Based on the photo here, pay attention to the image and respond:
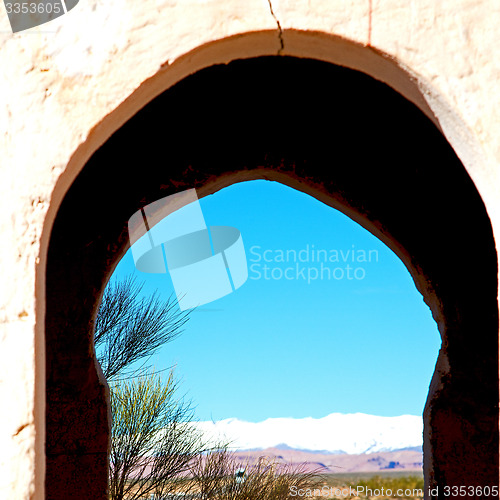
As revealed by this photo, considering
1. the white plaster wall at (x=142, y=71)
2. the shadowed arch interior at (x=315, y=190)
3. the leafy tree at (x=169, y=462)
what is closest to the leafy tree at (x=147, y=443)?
the leafy tree at (x=169, y=462)

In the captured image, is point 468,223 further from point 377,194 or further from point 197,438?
point 197,438

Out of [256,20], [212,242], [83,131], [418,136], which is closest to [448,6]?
[256,20]

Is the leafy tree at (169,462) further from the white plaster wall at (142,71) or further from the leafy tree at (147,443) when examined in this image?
the white plaster wall at (142,71)

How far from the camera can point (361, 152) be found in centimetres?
435

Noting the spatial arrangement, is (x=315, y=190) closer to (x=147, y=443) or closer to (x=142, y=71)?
(x=142, y=71)

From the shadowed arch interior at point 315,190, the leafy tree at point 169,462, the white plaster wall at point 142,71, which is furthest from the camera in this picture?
the leafy tree at point 169,462

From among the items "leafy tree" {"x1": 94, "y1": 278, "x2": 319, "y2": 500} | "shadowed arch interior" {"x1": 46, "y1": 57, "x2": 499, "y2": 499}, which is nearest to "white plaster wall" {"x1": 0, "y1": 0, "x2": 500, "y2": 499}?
"shadowed arch interior" {"x1": 46, "y1": 57, "x2": 499, "y2": 499}

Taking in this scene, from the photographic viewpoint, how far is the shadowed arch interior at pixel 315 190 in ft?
13.2

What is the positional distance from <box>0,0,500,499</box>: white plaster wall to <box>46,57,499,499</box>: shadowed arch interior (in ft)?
4.73

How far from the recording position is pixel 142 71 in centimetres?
234

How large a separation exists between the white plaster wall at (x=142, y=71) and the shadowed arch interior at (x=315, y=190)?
1440 millimetres

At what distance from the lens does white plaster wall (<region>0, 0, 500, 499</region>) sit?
2.28 metres

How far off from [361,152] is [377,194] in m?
0.32

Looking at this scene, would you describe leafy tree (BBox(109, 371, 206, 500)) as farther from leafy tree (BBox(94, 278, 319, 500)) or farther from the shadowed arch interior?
the shadowed arch interior
